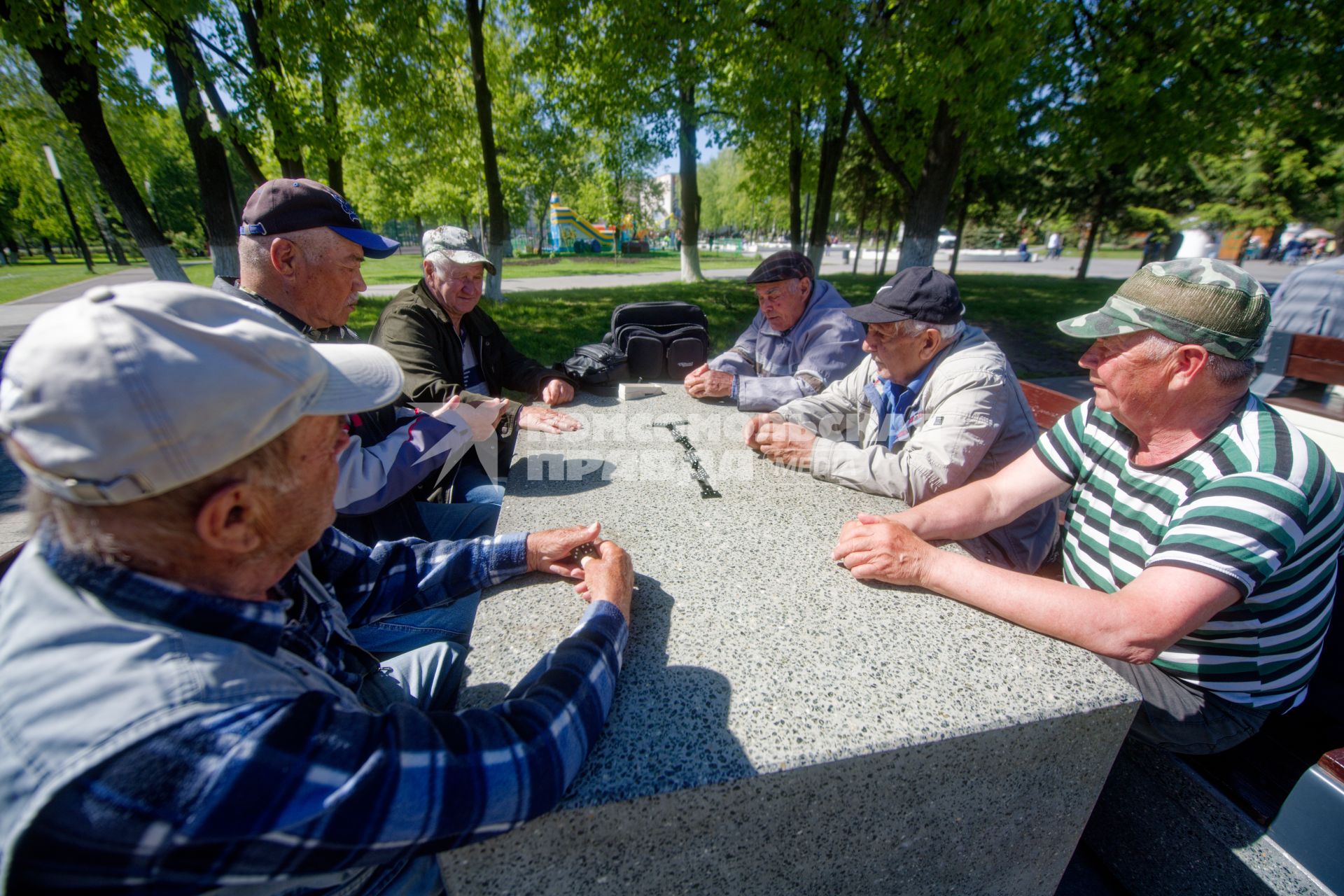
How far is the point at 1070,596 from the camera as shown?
4.36ft

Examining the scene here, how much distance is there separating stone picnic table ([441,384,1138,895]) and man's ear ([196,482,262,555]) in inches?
19.5

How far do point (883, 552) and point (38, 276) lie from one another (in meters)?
35.2

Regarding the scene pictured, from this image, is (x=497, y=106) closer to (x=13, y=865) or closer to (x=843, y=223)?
(x=13, y=865)

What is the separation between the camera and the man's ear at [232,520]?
2.54ft

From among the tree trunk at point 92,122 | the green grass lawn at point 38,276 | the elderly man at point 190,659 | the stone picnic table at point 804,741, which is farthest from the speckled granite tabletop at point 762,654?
the green grass lawn at point 38,276

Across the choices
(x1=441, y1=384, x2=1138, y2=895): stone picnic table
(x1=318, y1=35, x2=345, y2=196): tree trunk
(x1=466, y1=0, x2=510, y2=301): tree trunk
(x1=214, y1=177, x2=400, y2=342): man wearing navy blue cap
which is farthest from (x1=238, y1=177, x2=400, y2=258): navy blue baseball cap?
(x1=466, y1=0, x2=510, y2=301): tree trunk

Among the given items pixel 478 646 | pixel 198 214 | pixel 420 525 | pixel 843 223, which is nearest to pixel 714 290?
pixel 420 525

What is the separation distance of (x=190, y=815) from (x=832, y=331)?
10.5ft

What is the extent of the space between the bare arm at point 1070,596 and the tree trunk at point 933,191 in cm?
811

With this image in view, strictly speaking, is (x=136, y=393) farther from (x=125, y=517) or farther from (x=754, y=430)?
(x=754, y=430)

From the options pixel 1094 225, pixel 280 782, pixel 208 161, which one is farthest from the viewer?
pixel 1094 225

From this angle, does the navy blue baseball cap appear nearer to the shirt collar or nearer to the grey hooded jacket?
the shirt collar

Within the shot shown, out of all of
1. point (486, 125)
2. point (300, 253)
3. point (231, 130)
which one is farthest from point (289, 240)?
point (486, 125)

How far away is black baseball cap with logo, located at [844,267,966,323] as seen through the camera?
216 centimetres
